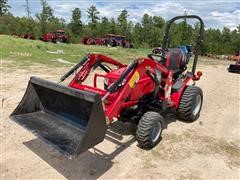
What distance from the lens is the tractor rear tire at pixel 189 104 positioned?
552cm

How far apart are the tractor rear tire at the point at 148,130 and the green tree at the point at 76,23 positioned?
38.7 meters

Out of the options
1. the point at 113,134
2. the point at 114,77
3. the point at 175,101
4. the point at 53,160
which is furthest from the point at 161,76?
the point at 53,160

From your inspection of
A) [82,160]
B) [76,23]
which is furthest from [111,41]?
[82,160]

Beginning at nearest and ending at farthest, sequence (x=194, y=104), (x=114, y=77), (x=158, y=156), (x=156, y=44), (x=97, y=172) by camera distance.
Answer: (x=97, y=172) → (x=158, y=156) → (x=114, y=77) → (x=194, y=104) → (x=156, y=44)

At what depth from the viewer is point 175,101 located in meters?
5.51

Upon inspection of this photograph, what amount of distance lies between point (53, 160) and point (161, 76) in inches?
90.8

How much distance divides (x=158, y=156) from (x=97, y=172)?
3.26 ft

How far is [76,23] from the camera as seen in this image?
42844 mm

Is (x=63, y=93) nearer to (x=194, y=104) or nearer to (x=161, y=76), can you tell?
(x=161, y=76)

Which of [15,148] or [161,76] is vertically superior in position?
[161,76]

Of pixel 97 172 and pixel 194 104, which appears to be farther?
pixel 194 104

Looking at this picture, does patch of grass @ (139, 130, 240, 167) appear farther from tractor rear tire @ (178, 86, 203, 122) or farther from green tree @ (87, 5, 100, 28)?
green tree @ (87, 5, 100, 28)

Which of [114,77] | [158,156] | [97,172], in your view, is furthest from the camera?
[114,77]

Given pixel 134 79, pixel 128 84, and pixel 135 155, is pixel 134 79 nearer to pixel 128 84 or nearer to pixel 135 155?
pixel 128 84
